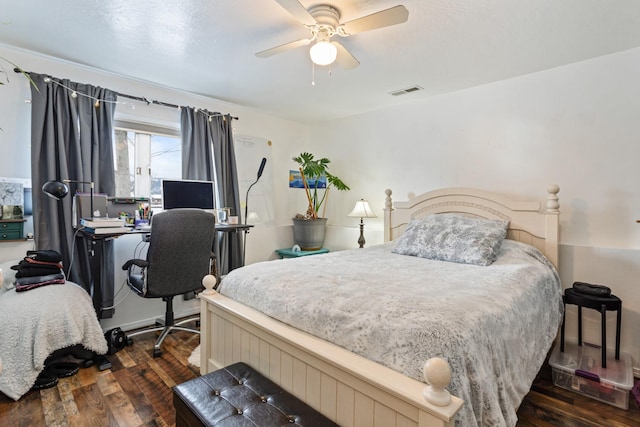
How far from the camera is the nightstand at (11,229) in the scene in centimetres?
231

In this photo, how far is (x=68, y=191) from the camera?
8.13ft

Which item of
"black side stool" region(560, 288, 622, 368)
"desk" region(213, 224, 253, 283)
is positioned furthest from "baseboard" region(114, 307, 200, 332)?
"black side stool" region(560, 288, 622, 368)

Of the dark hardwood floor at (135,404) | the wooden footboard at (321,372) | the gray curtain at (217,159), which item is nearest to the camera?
the wooden footboard at (321,372)

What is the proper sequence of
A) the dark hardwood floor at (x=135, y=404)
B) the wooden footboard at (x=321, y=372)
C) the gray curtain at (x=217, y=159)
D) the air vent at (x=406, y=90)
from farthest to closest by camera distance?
the gray curtain at (x=217, y=159), the air vent at (x=406, y=90), the dark hardwood floor at (x=135, y=404), the wooden footboard at (x=321, y=372)

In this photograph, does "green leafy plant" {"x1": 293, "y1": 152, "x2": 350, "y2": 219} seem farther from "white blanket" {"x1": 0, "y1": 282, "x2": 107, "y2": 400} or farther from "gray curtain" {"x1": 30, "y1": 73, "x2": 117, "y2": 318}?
"white blanket" {"x1": 0, "y1": 282, "x2": 107, "y2": 400}

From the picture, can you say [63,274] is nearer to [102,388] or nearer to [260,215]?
[102,388]

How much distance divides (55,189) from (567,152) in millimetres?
3841

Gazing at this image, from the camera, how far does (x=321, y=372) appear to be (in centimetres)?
125

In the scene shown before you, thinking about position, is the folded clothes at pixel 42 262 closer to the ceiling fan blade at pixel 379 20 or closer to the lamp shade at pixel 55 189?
the lamp shade at pixel 55 189

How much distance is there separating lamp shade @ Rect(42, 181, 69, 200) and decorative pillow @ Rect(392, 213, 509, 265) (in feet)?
8.41

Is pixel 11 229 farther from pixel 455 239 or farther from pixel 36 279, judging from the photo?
pixel 455 239

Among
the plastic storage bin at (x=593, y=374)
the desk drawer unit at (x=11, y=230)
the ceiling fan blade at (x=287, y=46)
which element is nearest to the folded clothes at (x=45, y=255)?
the desk drawer unit at (x=11, y=230)

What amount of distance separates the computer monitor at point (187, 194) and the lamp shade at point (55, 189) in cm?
73

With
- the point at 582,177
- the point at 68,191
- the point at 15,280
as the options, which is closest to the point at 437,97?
the point at 582,177
